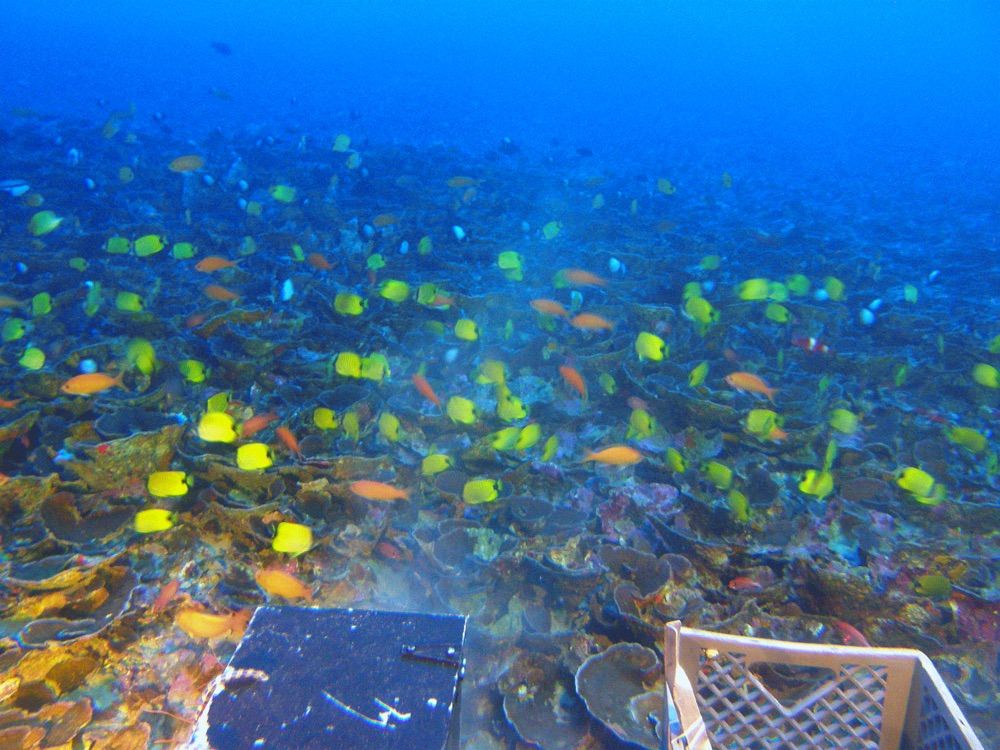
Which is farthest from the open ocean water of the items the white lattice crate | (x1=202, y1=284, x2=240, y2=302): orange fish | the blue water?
the blue water

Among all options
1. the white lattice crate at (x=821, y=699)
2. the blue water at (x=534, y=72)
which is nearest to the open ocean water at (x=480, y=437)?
the white lattice crate at (x=821, y=699)

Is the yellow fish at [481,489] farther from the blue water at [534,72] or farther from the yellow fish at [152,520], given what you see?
the blue water at [534,72]

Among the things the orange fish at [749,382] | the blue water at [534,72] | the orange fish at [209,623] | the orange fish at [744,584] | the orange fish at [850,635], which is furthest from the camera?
the blue water at [534,72]

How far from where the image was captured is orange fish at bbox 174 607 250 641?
3.27 metres

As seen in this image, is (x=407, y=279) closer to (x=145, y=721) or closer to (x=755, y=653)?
(x=145, y=721)

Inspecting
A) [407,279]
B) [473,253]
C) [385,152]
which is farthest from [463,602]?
[385,152]

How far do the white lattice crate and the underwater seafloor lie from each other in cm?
81

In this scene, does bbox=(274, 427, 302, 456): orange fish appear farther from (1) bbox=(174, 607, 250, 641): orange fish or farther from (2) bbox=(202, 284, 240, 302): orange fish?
(2) bbox=(202, 284, 240, 302): orange fish

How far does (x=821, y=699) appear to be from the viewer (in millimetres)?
2650

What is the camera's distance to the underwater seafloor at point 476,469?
352 cm

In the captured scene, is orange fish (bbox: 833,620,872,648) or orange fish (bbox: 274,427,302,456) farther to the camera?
orange fish (bbox: 274,427,302,456)

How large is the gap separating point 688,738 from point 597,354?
5.18m

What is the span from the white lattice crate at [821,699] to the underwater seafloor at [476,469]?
809 millimetres

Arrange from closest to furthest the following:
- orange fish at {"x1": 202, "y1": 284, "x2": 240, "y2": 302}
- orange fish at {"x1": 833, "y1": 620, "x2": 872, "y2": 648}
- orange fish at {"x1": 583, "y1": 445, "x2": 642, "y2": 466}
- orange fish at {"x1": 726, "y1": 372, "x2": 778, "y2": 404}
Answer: orange fish at {"x1": 833, "y1": 620, "x2": 872, "y2": 648}
orange fish at {"x1": 583, "y1": 445, "x2": 642, "y2": 466}
orange fish at {"x1": 726, "y1": 372, "x2": 778, "y2": 404}
orange fish at {"x1": 202, "y1": 284, "x2": 240, "y2": 302}
